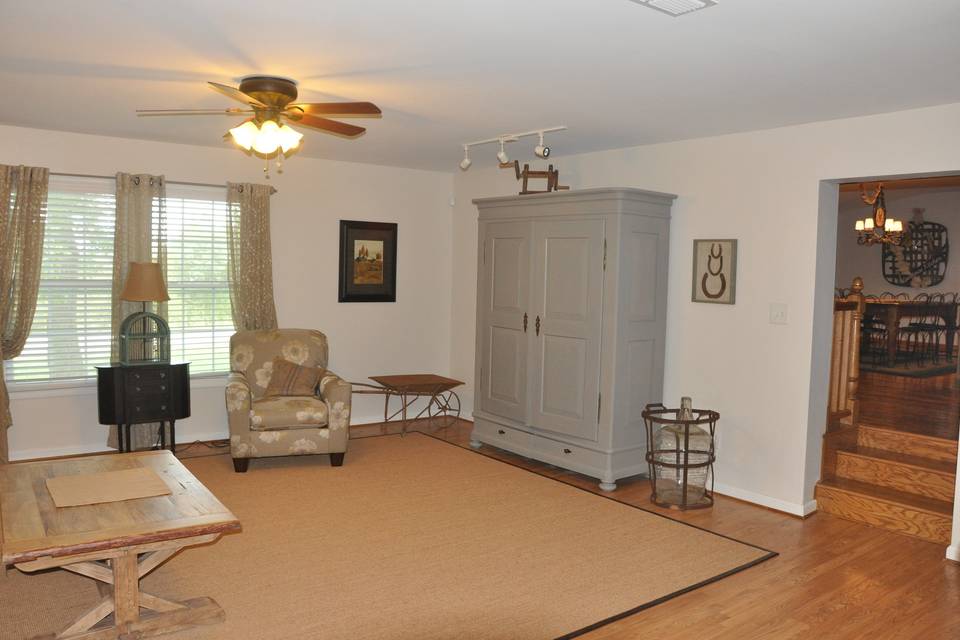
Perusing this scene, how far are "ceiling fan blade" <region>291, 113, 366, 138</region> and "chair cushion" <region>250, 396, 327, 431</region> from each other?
209cm

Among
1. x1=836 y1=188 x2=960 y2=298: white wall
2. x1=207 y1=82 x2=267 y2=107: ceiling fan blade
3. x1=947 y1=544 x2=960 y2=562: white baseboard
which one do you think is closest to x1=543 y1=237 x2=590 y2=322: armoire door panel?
x1=207 y1=82 x2=267 y2=107: ceiling fan blade

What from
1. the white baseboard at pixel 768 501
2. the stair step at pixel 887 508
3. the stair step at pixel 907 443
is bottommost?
the white baseboard at pixel 768 501

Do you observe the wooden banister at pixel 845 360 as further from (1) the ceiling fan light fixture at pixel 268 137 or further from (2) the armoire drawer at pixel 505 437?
(1) the ceiling fan light fixture at pixel 268 137

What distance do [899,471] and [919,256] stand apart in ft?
23.2

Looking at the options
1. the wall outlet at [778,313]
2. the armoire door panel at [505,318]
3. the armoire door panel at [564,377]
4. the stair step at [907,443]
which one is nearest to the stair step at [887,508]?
the stair step at [907,443]

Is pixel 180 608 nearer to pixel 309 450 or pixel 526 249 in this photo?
pixel 309 450

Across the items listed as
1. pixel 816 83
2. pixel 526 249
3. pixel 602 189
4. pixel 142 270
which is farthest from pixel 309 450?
pixel 816 83

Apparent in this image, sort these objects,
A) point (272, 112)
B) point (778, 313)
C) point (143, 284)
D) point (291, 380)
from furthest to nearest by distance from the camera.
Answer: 1. point (291, 380)
2. point (143, 284)
3. point (778, 313)
4. point (272, 112)

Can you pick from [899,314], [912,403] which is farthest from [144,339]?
[899,314]

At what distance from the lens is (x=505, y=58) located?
336 centimetres

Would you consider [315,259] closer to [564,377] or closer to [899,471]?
[564,377]

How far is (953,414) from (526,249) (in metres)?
3.37

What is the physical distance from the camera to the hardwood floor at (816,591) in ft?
10.4

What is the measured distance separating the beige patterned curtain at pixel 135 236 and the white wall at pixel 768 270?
281 cm
